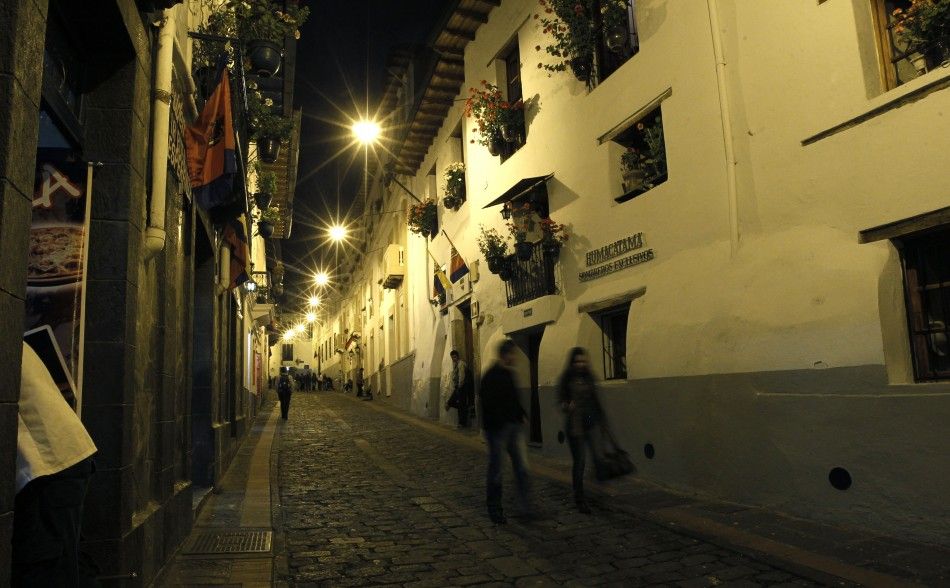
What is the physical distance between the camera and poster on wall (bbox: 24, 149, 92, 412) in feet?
13.3

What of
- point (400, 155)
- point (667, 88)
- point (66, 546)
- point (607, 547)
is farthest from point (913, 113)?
point (400, 155)

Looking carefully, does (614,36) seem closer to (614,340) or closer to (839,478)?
(614,340)

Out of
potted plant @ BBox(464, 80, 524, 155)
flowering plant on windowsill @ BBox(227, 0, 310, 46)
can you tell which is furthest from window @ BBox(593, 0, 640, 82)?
flowering plant on windowsill @ BBox(227, 0, 310, 46)

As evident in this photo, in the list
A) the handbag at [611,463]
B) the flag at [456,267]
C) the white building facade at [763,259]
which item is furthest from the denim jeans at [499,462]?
the flag at [456,267]

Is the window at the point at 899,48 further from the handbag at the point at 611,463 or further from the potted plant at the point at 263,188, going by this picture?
the potted plant at the point at 263,188

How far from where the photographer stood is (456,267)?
18062 mm

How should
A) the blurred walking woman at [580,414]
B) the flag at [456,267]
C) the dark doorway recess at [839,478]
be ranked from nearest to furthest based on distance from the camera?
the dark doorway recess at [839,478], the blurred walking woman at [580,414], the flag at [456,267]

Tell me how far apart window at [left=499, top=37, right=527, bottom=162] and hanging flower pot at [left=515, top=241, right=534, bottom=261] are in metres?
2.37

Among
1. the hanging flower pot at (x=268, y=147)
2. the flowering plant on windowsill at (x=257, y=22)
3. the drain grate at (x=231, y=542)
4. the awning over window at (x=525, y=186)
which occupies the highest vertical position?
the flowering plant on windowsill at (x=257, y=22)

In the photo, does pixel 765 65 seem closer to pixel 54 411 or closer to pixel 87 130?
pixel 87 130

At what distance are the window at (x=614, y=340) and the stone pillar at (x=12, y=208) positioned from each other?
8864mm

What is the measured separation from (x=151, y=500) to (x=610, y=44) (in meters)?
8.39

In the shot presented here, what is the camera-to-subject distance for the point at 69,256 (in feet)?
13.8

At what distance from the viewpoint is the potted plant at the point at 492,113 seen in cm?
1366
